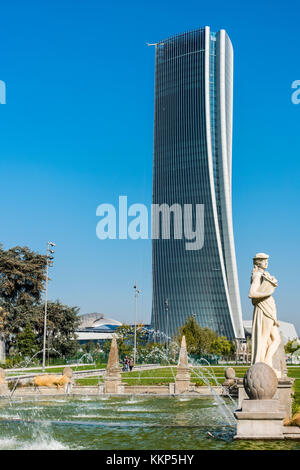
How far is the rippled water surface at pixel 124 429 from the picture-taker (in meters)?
11.4

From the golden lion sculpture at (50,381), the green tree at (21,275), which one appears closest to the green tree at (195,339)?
the green tree at (21,275)

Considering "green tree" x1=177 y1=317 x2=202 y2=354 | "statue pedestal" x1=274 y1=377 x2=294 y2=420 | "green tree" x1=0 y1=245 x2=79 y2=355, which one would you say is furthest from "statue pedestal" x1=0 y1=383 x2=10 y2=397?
"green tree" x1=177 y1=317 x2=202 y2=354

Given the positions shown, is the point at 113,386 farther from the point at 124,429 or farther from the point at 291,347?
the point at 291,347

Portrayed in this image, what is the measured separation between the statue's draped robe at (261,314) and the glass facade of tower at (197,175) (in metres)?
128

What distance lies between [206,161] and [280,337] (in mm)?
135133

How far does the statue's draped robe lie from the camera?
13312mm

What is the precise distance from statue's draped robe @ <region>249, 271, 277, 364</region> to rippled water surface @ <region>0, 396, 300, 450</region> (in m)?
1.86

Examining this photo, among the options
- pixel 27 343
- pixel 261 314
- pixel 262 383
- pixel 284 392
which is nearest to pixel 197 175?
pixel 27 343

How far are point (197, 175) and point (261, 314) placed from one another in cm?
13677

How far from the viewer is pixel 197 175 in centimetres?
14888

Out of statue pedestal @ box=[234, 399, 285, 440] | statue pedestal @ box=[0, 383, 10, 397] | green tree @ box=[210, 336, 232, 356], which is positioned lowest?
green tree @ box=[210, 336, 232, 356]

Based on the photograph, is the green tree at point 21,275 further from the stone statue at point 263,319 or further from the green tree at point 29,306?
the stone statue at point 263,319

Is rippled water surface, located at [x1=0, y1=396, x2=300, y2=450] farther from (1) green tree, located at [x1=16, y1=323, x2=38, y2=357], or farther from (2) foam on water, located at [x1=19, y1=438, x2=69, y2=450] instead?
(1) green tree, located at [x1=16, y1=323, x2=38, y2=357]
